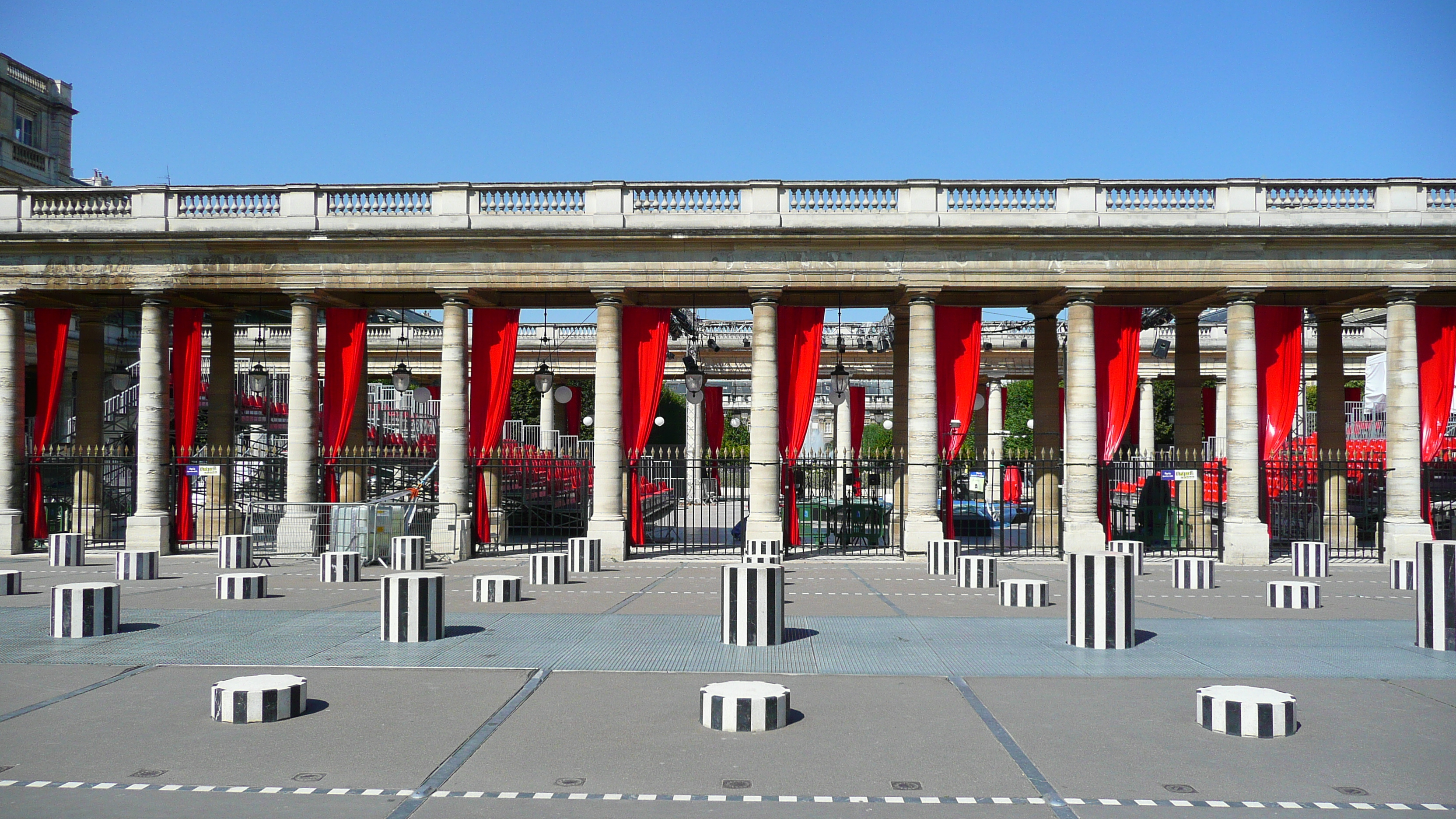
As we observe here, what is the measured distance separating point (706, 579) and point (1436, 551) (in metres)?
12.9

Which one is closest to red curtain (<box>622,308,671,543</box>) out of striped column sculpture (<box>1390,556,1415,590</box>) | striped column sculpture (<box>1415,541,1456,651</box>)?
striped column sculpture (<box>1390,556,1415,590</box>)

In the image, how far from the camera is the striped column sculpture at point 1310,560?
23125 mm

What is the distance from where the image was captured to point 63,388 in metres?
44.7

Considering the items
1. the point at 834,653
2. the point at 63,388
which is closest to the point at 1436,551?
the point at 834,653

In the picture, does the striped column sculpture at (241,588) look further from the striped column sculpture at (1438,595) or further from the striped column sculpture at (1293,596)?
the striped column sculpture at (1438,595)

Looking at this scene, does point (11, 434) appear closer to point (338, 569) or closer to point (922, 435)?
point (338, 569)

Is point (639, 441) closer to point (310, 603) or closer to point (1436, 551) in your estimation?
point (310, 603)

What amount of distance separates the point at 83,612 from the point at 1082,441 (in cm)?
2147

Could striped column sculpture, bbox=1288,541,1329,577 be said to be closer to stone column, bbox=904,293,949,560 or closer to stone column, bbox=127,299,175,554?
stone column, bbox=904,293,949,560

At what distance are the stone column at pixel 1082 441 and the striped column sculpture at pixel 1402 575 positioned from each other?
21.8ft

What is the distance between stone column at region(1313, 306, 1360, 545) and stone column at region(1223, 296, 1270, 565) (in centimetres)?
551

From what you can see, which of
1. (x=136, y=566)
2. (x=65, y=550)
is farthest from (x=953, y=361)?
(x=65, y=550)

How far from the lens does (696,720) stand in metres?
9.22

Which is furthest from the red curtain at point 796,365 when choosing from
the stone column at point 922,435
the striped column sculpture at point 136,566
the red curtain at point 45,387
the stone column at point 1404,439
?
the red curtain at point 45,387
